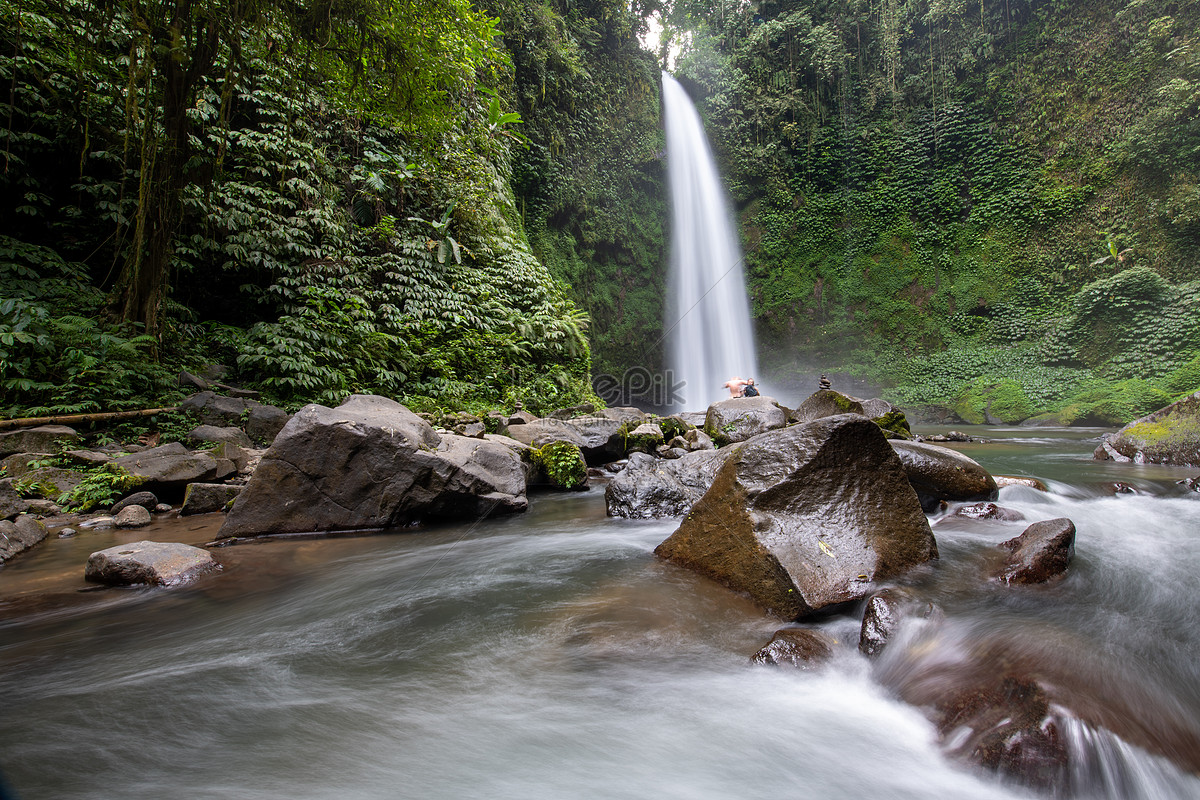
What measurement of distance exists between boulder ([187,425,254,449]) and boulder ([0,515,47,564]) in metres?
1.70

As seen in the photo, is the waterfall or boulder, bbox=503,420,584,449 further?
the waterfall

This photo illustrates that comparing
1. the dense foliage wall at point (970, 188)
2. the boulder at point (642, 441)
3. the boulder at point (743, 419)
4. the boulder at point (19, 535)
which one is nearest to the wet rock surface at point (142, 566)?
the boulder at point (19, 535)

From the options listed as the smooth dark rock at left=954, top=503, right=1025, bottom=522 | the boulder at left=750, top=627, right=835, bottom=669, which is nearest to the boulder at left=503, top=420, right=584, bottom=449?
the smooth dark rock at left=954, top=503, right=1025, bottom=522

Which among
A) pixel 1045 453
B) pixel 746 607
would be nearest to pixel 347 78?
pixel 746 607

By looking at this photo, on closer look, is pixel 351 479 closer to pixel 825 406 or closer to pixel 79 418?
pixel 79 418

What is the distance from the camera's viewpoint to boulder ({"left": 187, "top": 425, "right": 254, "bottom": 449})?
A: 5.71m

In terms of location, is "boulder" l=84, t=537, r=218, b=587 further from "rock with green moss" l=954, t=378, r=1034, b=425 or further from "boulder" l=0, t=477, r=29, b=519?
"rock with green moss" l=954, t=378, r=1034, b=425

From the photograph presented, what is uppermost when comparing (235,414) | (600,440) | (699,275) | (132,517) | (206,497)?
(699,275)

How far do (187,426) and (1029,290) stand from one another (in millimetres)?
24464

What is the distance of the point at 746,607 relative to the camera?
9.05 feet

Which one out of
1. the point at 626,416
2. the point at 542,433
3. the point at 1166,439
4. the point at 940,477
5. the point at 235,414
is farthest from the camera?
the point at 626,416

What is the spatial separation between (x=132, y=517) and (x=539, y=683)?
451 centimetres

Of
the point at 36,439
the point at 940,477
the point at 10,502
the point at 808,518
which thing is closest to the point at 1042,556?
the point at 808,518

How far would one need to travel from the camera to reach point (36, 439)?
199 inches
